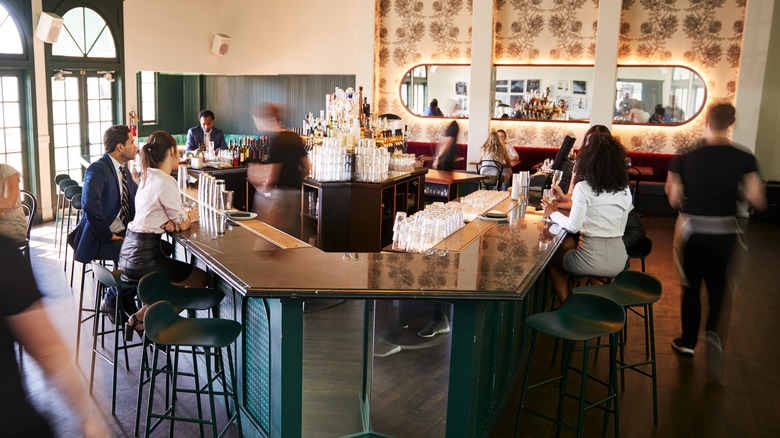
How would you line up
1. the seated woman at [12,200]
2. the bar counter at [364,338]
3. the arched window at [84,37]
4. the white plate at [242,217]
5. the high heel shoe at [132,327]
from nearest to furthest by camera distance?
the bar counter at [364,338], the seated woman at [12,200], the high heel shoe at [132,327], the white plate at [242,217], the arched window at [84,37]

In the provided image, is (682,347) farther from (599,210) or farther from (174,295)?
(174,295)

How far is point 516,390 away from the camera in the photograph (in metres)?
4.44

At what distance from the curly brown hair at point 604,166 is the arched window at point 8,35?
8.08 meters

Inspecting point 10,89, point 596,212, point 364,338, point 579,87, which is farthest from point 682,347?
point 10,89

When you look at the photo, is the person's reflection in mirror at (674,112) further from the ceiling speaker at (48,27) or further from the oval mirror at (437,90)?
the ceiling speaker at (48,27)

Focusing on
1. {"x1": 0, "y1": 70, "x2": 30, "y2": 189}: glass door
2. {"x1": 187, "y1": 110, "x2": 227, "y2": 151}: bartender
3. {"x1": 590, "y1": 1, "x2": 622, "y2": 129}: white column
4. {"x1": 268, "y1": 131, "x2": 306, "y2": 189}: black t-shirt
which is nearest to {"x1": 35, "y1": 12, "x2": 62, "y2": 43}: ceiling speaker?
{"x1": 0, "y1": 70, "x2": 30, "y2": 189}: glass door

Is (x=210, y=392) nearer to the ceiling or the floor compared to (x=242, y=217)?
nearer to the floor

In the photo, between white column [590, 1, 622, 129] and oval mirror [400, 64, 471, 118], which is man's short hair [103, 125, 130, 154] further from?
white column [590, 1, 622, 129]

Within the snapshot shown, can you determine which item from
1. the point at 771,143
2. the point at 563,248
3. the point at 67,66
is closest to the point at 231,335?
the point at 563,248

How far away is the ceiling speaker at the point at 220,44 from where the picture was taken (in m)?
13.0

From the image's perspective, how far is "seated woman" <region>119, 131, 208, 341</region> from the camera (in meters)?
4.15

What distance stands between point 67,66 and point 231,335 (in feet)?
27.2

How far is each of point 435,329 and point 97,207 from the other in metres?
2.84

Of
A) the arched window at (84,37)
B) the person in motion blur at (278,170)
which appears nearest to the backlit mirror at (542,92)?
the person in motion blur at (278,170)
